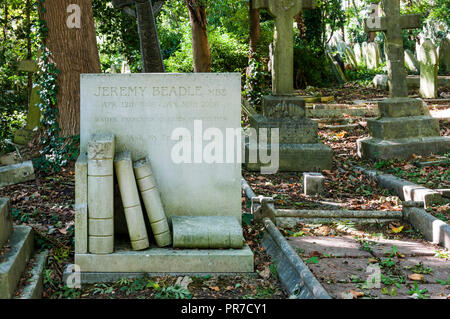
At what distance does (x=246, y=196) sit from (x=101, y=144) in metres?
2.65

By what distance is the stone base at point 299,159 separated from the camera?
25.4 feet

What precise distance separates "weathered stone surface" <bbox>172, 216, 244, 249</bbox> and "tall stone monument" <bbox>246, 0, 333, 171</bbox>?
12.2 feet

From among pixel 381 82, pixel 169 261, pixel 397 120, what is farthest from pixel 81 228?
pixel 381 82

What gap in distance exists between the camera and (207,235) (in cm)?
396

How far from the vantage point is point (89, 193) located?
3680 millimetres

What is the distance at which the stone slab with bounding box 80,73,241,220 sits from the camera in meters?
4.20

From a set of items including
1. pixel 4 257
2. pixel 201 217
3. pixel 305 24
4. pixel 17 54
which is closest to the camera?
pixel 4 257

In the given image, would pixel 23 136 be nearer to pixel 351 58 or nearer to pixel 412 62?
pixel 412 62

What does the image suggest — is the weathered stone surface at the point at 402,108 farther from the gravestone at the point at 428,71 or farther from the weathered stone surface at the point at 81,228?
the weathered stone surface at the point at 81,228

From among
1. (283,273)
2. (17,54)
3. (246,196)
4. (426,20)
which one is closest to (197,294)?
(283,273)

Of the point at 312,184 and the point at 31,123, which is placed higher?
the point at 31,123

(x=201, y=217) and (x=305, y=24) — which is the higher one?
(x=305, y=24)

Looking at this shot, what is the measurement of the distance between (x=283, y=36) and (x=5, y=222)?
589 cm

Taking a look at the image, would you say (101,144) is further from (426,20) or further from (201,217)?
(426,20)
